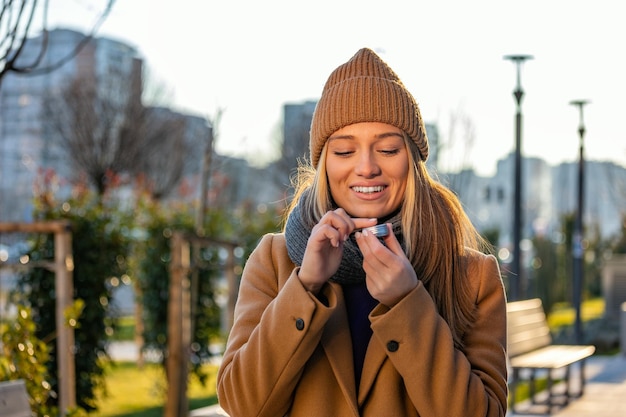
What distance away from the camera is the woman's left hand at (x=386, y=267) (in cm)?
241

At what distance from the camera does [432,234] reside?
2.65 m

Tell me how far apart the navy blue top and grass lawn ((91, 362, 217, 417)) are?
793 centimetres

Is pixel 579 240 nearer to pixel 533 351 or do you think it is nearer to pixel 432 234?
pixel 533 351

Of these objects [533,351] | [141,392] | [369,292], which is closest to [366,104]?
[369,292]

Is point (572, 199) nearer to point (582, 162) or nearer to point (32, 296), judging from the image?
point (582, 162)

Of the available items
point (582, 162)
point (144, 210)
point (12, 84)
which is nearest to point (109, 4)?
point (144, 210)

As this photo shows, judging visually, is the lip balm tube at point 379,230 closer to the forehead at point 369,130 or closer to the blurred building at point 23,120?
the forehead at point 369,130

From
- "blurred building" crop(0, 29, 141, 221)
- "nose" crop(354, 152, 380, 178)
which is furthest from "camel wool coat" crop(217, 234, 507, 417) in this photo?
"blurred building" crop(0, 29, 141, 221)

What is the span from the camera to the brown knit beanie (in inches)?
103

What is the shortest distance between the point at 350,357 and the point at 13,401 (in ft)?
8.17

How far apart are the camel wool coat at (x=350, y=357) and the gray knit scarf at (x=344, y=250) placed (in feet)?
0.15

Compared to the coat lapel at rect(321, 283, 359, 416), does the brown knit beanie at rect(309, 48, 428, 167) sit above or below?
above

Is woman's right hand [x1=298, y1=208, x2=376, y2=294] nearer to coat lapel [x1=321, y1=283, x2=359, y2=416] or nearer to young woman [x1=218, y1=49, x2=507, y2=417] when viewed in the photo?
young woman [x1=218, y1=49, x2=507, y2=417]

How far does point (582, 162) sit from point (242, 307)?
17.3m
